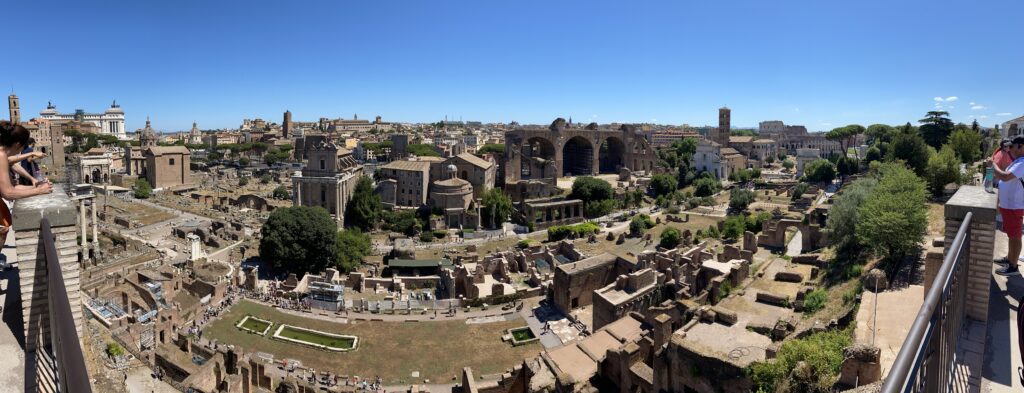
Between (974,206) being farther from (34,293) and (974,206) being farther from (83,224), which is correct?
(83,224)

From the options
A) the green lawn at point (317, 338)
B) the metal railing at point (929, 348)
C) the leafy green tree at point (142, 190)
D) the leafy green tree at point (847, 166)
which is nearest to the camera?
the metal railing at point (929, 348)

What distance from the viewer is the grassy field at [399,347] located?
17.2 m

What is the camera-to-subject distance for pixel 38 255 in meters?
5.54

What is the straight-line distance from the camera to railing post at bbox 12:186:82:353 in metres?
5.14

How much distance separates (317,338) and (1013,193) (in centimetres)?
1850

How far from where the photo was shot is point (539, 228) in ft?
127

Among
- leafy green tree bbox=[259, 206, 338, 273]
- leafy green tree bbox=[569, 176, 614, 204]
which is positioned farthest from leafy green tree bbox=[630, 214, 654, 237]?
leafy green tree bbox=[259, 206, 338, 273]

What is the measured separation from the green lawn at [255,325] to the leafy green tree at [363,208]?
16.1m

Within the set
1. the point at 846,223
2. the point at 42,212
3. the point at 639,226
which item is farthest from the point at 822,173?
the point at 42,212

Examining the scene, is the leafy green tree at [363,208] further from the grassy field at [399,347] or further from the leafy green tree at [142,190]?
the leafy green tree at [142,190]

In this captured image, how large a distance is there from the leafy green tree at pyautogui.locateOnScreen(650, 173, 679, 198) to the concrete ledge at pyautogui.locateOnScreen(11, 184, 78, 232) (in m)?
45.3

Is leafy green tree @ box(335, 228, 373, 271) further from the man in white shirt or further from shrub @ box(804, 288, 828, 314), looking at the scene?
the man in white shirt

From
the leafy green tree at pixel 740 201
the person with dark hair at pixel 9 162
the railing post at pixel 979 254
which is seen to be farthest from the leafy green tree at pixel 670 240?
the person with dark hair at pixel 9 162

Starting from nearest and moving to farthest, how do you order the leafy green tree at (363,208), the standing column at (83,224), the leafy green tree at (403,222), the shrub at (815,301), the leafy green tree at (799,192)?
1. the shrub at (815,301)
2. the standing column at (83,224)
3. the leafy green tree at (363,208)
4. the leafy green tree at (403,222)
5. the leafy green tree at (799,192)
